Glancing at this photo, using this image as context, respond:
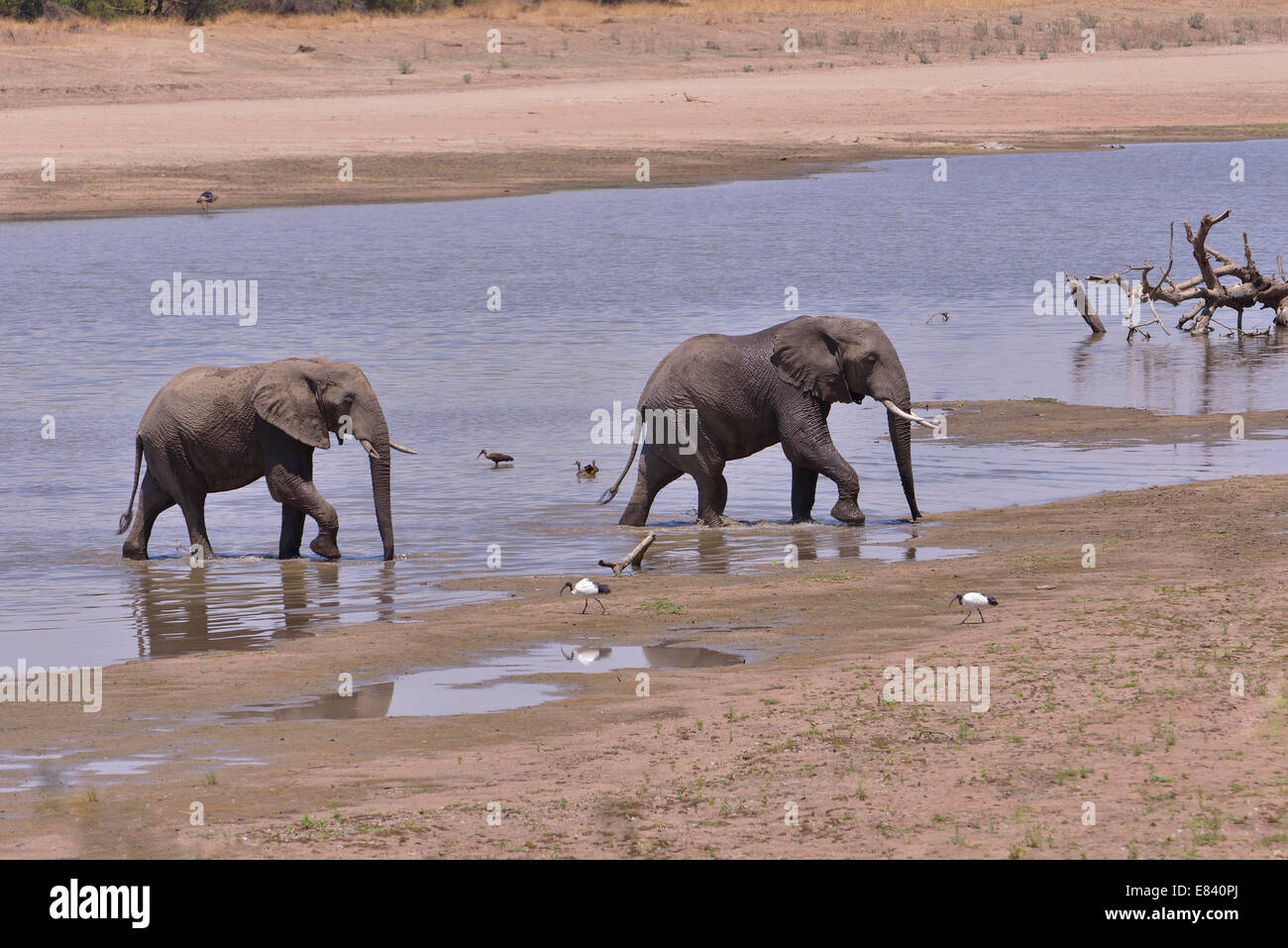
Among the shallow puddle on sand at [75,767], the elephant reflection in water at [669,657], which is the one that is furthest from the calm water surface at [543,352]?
the shallow puddle on sand at [75,767]

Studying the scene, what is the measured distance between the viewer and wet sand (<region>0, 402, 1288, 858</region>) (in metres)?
7.71

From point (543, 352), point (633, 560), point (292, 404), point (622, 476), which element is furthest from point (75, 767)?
point (543, 352)

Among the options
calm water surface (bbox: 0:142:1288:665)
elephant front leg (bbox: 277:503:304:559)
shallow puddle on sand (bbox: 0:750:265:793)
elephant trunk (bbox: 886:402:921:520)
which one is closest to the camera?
shallow puddle on sand (bbox: 0:750:265:793)

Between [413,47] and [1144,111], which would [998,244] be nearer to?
[1144,111]

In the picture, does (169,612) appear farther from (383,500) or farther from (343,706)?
(343,706)

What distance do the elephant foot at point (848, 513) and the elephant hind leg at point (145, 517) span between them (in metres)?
5.49

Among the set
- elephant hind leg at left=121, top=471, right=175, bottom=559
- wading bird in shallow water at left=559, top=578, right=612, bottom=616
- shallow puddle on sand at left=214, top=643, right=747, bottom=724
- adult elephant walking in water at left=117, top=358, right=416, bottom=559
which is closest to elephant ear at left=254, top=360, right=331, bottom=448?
adult elephant walking in water at left=117, top=358, right=416, bottom=559

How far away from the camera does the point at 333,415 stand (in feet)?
50.3

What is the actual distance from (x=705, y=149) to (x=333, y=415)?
3534 centimetres

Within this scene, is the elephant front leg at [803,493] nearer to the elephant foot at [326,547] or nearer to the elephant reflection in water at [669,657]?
the elephant foot at [326,547]

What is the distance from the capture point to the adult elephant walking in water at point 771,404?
16.1m

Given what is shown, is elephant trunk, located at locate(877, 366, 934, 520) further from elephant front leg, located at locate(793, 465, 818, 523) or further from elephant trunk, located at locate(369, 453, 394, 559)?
elephant trunk, located at locate(369, 453, 394, 559)

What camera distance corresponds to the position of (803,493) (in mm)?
16531
